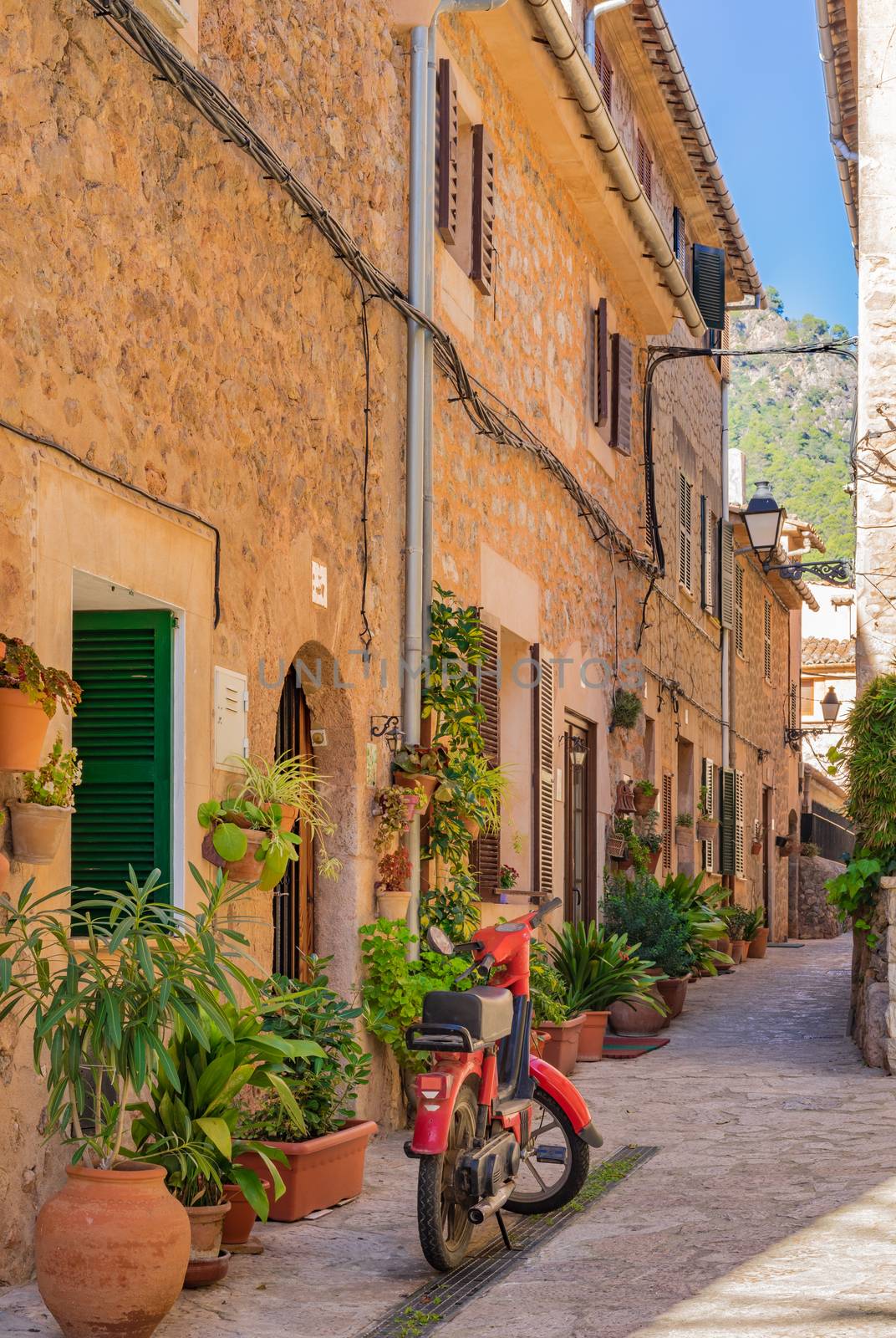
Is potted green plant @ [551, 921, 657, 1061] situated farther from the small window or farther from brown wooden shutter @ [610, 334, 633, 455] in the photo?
the small window

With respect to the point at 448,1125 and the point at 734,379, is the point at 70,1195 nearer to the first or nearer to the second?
the point at 448,1125

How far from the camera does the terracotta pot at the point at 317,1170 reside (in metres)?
5.62

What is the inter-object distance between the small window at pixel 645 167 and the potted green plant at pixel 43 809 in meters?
11.9

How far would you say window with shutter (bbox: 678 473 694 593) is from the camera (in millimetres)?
16906

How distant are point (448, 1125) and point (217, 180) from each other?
3464mm

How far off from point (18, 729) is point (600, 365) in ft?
29.7

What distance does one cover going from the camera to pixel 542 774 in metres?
10.7

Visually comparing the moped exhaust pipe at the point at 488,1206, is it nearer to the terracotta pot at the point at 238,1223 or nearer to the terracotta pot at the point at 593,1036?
the terracotta pot at the point at 238,1223

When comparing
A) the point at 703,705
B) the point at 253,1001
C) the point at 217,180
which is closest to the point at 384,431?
the point at 217,180

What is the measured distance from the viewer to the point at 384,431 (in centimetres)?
789

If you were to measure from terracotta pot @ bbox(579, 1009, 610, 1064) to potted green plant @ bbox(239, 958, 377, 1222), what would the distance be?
13.2 ft

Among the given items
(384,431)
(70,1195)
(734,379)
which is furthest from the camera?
(734,379)

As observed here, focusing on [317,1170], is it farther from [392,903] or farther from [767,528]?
[767,528]

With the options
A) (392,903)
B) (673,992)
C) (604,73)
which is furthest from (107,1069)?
(604,73)
